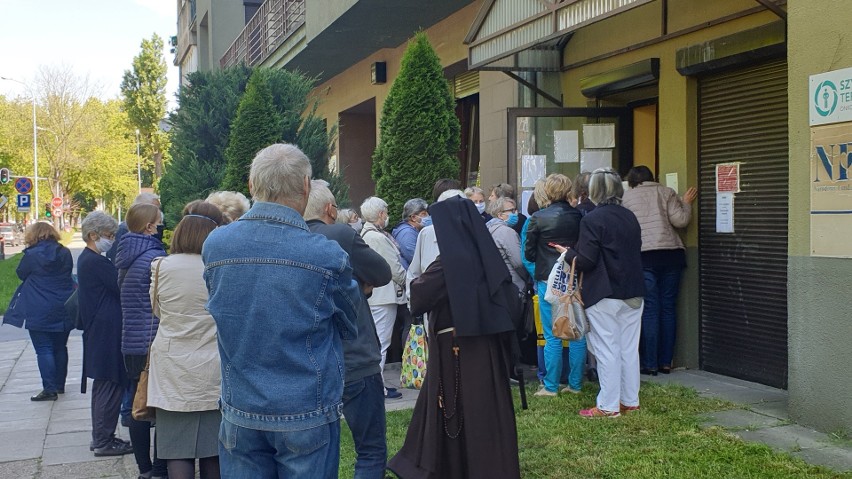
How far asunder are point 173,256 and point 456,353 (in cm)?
168

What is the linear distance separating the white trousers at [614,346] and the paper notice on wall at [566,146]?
3599mm

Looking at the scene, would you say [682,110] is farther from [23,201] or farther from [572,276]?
[23,201]

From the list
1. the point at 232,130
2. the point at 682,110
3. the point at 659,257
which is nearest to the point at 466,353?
the point at 659,257

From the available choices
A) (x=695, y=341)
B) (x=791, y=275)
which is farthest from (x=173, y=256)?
(x=695, y=341)

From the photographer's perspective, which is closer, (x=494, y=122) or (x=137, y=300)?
(x=137, y=300)

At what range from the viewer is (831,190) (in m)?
5.79

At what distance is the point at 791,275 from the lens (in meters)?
6.18

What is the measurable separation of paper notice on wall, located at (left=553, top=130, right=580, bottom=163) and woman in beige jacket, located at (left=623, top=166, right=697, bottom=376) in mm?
1635

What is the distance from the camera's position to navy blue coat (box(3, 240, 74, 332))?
344 inches

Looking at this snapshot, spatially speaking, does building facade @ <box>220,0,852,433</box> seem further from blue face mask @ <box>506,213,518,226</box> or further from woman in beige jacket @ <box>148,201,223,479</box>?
woman in beige jacket @ <box>148,201,223,479</box>

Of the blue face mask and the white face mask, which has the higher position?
the blue face mask

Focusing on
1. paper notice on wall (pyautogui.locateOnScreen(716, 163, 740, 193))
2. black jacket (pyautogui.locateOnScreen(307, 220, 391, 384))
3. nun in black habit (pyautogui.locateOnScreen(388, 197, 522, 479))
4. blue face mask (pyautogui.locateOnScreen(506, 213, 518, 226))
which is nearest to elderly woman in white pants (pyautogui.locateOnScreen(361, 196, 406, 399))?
blue face mask (pyautogui.locateOnScreen(506, 213, 518, 226))

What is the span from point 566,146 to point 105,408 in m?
5.87

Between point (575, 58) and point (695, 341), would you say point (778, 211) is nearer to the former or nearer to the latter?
point (695, 341)
